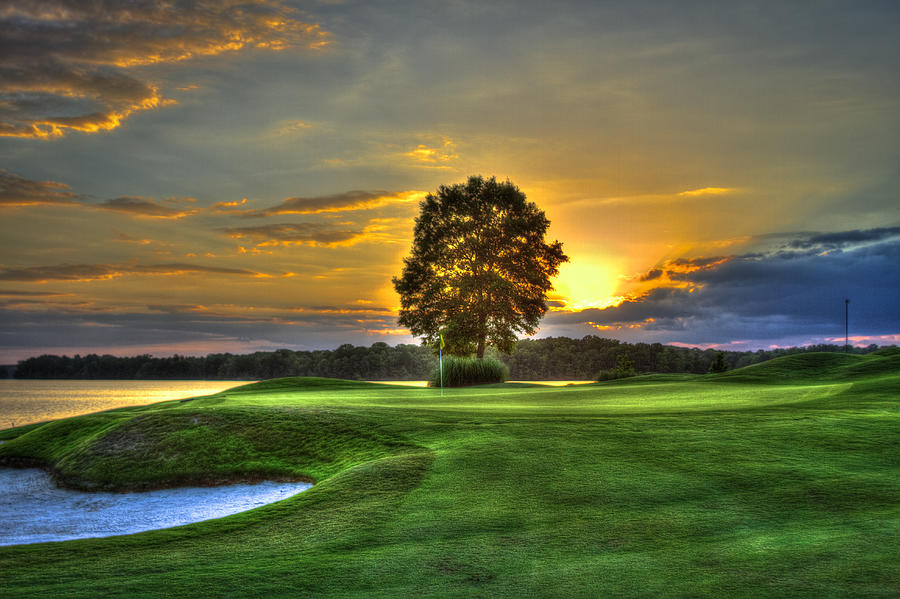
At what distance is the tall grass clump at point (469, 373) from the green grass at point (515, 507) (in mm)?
21795

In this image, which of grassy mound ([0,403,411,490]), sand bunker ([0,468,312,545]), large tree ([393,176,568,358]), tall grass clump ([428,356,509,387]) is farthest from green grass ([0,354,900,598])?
large tree ([393,176,568,358])

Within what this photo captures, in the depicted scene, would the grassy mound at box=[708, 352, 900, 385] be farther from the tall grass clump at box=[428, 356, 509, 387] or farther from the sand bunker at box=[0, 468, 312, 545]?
the sand bunker at box=[0, 468, 312, 545]

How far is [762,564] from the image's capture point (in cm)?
659

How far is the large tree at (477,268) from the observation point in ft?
156

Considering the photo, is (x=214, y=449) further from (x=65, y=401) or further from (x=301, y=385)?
(x=65, y=401)

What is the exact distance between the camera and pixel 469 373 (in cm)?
3919

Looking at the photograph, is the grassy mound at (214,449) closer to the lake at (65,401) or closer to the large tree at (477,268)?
the lake at (65,401)

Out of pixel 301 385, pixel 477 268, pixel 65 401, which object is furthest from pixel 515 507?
pixel 65 401

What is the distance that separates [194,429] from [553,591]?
43.4 ft

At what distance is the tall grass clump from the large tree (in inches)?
296

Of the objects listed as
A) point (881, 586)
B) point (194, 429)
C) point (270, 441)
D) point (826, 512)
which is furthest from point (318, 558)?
point (194, 429)

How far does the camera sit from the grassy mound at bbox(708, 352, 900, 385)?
90.8 ft

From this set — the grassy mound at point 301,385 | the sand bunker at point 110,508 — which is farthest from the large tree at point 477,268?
the sand bunker at point 110,508

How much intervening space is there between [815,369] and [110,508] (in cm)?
3110
